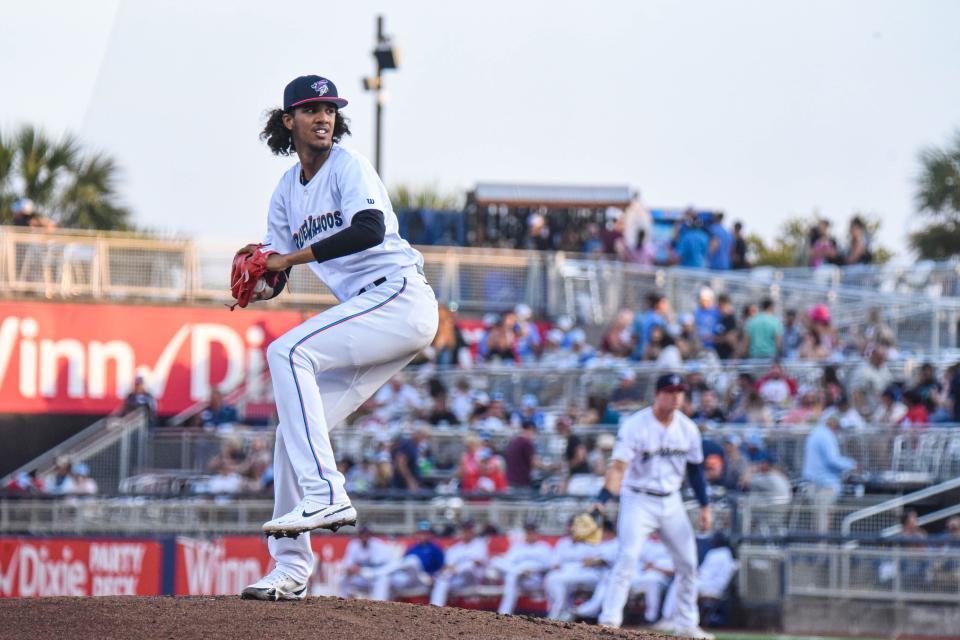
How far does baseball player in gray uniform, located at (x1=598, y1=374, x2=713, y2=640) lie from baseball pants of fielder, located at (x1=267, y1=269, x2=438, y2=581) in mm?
5382

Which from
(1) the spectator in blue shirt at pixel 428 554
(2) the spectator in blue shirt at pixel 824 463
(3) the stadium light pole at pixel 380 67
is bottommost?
(1) the spectator in blue shirt at pixel 428 554

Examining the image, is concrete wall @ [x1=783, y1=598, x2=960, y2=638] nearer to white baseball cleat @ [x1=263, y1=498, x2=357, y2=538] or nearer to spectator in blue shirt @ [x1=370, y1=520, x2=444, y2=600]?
spectator in blue shirt @ [x1=370, y1=520, x2=444, y2=600]

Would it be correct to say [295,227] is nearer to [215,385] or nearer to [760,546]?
[760,546]

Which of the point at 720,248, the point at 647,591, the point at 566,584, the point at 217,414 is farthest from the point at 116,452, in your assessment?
the point at 720,248

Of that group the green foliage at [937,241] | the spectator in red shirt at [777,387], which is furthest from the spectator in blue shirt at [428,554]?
the green foliage at [937,241]

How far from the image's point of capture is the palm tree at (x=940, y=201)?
1152 inches

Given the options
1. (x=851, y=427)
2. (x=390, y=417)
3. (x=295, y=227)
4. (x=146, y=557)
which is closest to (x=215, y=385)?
(x=390, y=417)

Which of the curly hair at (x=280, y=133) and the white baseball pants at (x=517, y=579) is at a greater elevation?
the curly hair at (x=280, y=133)

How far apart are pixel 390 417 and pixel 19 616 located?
14158 mm

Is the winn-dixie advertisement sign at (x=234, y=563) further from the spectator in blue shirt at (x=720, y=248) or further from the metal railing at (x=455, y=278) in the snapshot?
the spectator in blue shirt at (x=720, y=248)

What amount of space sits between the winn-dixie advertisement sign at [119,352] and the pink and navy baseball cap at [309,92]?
56.5 ft

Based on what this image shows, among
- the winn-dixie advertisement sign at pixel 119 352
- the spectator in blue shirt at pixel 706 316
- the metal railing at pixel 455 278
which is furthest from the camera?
the winn-dixie advertisement sign at pixel 119 352

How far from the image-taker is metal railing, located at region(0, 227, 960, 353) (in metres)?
23.4

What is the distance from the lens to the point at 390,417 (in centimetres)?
2097
